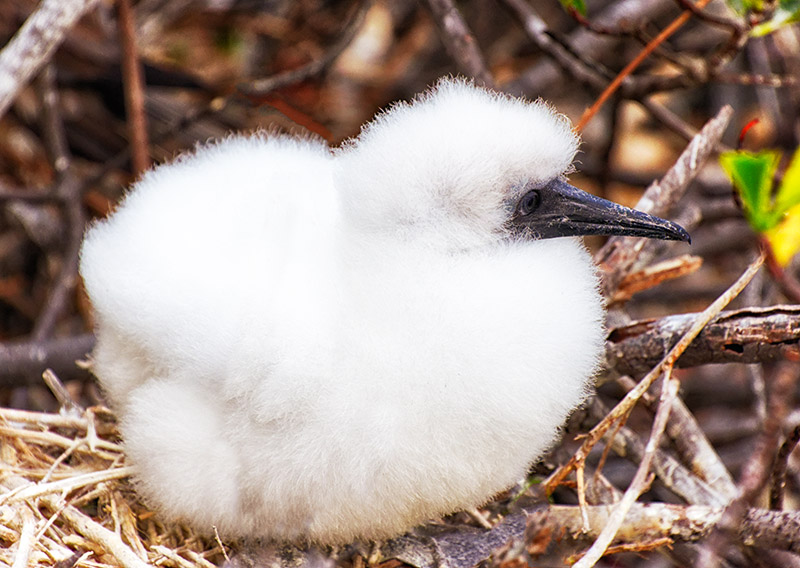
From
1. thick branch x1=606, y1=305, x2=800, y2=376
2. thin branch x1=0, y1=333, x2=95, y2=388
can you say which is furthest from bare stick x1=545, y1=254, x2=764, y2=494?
thin branch x1=0, y1=333, x2=95, y2=388

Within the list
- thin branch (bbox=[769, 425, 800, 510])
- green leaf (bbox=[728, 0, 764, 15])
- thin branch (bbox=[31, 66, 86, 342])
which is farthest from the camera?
thin branch (bbox=[31, 66, 86, 342])

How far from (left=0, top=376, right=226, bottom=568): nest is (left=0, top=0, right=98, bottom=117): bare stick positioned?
1.86ft

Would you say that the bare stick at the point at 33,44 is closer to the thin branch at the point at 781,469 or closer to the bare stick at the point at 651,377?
the bare stick at the point at 651,377

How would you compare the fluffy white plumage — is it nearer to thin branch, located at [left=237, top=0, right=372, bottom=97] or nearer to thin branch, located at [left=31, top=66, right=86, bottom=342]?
thin branch, located at [left=31, top=66, right=86, bottom=342]

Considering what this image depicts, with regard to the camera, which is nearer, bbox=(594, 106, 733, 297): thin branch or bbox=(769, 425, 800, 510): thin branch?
bbox=(769, 425, 800, 510): thin branch

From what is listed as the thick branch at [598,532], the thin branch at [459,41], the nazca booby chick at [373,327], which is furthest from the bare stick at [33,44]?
the thick branch at [598,532]

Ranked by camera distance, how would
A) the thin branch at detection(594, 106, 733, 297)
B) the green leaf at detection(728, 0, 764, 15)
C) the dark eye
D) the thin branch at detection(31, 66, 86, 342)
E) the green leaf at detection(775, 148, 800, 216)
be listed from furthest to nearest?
the thin branch at detection(31, 66, 86, 342) < the thin branch at detection(594, 106, 733, 297) < the green leaf at detection(728, 0, 764, 15) < the dark eye < the green leaf at detection(775, 148, 800, 216)

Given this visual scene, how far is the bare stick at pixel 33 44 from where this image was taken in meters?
1.57

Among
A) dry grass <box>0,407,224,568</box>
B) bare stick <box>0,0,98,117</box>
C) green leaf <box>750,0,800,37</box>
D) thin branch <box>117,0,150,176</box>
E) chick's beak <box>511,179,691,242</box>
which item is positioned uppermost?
thin branch <box>117,0,150,176</box>

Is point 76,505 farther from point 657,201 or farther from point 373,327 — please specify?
point 657,201

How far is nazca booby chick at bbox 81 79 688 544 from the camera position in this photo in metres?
1.23

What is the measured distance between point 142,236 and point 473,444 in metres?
0.64

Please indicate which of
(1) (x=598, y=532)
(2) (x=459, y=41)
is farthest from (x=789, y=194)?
(2) (x=459, y=41)

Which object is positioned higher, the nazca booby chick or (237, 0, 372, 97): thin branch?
(237, 0, 372, 97): thin branch
